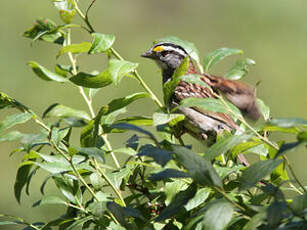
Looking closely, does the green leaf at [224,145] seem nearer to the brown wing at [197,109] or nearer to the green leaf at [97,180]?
the green leaf at [97,180]

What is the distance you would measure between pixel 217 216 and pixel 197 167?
0.08 metres

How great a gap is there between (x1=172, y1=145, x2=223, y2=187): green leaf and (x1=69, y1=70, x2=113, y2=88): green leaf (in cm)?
30

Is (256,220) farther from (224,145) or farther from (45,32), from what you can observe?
(45,32)

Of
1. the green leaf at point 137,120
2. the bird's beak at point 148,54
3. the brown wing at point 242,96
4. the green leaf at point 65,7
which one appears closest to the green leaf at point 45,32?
the green leaf at point 65,7

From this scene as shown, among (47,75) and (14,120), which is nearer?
(14,120)

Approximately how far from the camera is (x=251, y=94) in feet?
3.69

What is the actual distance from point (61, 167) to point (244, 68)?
1.85 feet

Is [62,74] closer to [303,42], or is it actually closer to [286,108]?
[286,108]

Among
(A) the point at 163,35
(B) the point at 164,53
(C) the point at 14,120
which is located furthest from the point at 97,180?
(A) the point at 163,35

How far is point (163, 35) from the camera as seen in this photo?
565 cm

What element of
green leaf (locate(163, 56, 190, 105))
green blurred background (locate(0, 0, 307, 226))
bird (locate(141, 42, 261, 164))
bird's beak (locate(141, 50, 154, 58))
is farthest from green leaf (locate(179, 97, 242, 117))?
green blurred background (locate(0, 0, 307, 226))

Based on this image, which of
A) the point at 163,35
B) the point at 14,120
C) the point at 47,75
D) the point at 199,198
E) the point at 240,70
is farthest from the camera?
the point at 163,35

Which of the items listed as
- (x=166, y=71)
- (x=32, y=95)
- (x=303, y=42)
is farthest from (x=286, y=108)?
(x=166, y=71)

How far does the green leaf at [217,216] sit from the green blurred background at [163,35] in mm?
3235
